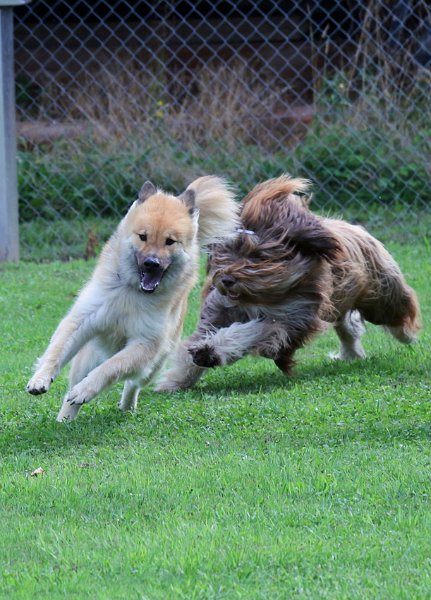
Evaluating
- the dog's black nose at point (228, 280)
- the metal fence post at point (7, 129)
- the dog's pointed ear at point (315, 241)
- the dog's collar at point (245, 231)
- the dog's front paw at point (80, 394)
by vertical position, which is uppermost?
the dog's pointed ear at point (315, 241)

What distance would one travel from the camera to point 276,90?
43.3 feet

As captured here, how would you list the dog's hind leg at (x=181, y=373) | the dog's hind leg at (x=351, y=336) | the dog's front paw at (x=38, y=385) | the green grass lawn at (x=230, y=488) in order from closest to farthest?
the green grass lawn at (x=230, y=488), the dog's front paw at (x=38, y=385), the dog's hind leg at (x=181, y=373), the dog's hind leg at (x=351, y=336)

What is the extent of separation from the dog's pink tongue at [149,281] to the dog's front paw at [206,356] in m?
0.45

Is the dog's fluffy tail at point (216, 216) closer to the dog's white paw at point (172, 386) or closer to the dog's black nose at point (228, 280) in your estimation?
the dog's black nose at point (228, 280)

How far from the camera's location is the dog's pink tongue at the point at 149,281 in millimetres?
5684

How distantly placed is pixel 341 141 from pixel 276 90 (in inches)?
74.3

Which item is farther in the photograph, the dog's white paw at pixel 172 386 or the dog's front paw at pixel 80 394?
the dog's white paw at pixel 172 386

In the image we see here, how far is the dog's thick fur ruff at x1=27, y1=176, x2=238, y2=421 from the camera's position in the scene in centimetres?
564

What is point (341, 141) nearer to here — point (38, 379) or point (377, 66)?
point (377, 66)

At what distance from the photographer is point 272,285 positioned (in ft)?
19.7

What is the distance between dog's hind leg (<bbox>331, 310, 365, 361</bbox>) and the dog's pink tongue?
156 cm

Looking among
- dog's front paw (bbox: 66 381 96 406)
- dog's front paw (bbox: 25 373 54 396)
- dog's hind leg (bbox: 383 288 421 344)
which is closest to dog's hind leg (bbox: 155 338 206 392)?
dog's front paw (bbox: 66 381 96 406)

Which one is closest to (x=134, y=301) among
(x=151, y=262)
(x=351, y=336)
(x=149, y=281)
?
(x=149, y=281)

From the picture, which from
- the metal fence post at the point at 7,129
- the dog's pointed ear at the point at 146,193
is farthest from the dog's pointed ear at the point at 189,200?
the metal fence post at the point at 7,129
